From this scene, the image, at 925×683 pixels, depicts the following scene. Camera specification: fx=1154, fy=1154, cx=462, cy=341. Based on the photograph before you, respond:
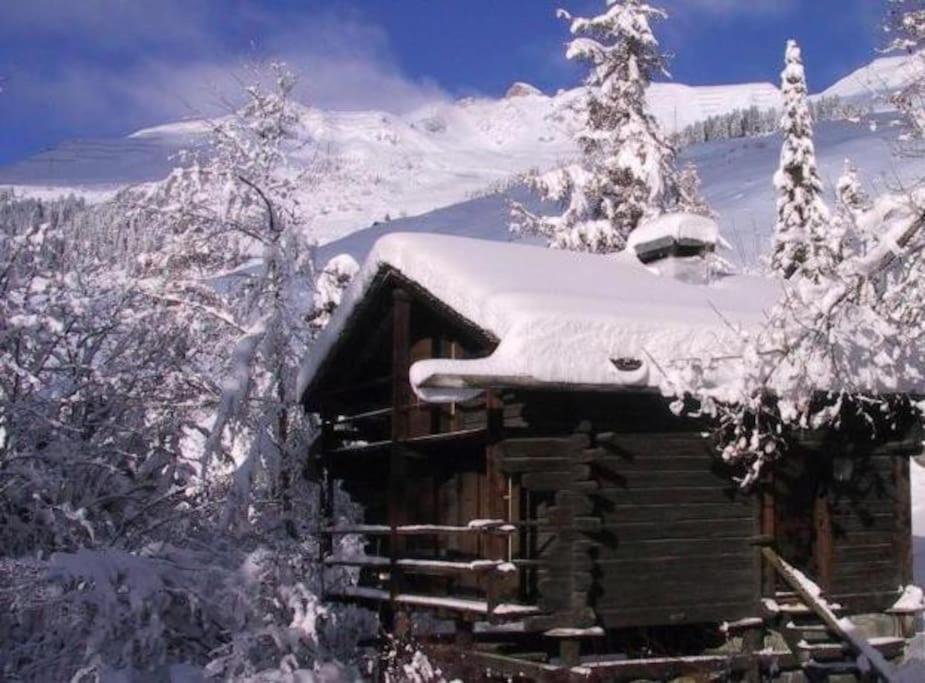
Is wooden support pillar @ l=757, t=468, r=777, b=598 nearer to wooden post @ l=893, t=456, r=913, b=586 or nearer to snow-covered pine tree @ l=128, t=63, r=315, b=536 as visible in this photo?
wooden post @ l=893, t=456, r=913, b=586

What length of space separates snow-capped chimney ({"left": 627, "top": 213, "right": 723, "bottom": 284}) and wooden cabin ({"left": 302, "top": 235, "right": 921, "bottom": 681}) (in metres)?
0.40

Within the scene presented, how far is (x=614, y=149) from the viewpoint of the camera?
26.2 metres

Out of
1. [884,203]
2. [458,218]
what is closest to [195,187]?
[884,203]

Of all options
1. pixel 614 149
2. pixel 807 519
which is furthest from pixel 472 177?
pixel 807 519

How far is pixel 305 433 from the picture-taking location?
1950cm

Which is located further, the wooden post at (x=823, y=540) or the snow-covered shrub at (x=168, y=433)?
the wooden post at (x=823, y=540)

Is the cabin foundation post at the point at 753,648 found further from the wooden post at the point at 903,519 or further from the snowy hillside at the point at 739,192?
the snowy hillside at the point at 739,192

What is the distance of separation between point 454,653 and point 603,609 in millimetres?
1928

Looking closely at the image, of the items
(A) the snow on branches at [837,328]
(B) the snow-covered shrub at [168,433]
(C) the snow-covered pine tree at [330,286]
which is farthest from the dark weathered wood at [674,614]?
(C) the snow-covered pine tree at [330,286]

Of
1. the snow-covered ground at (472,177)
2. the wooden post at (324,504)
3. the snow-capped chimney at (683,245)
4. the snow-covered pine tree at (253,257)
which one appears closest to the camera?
the snow-capped chimney at (683,245)

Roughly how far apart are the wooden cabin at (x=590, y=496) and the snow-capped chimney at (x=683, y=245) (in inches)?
15.8

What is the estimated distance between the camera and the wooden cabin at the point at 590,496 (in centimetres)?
1229

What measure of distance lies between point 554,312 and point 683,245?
14.9ft

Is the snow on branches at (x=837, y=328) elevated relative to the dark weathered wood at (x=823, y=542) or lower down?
elevated
